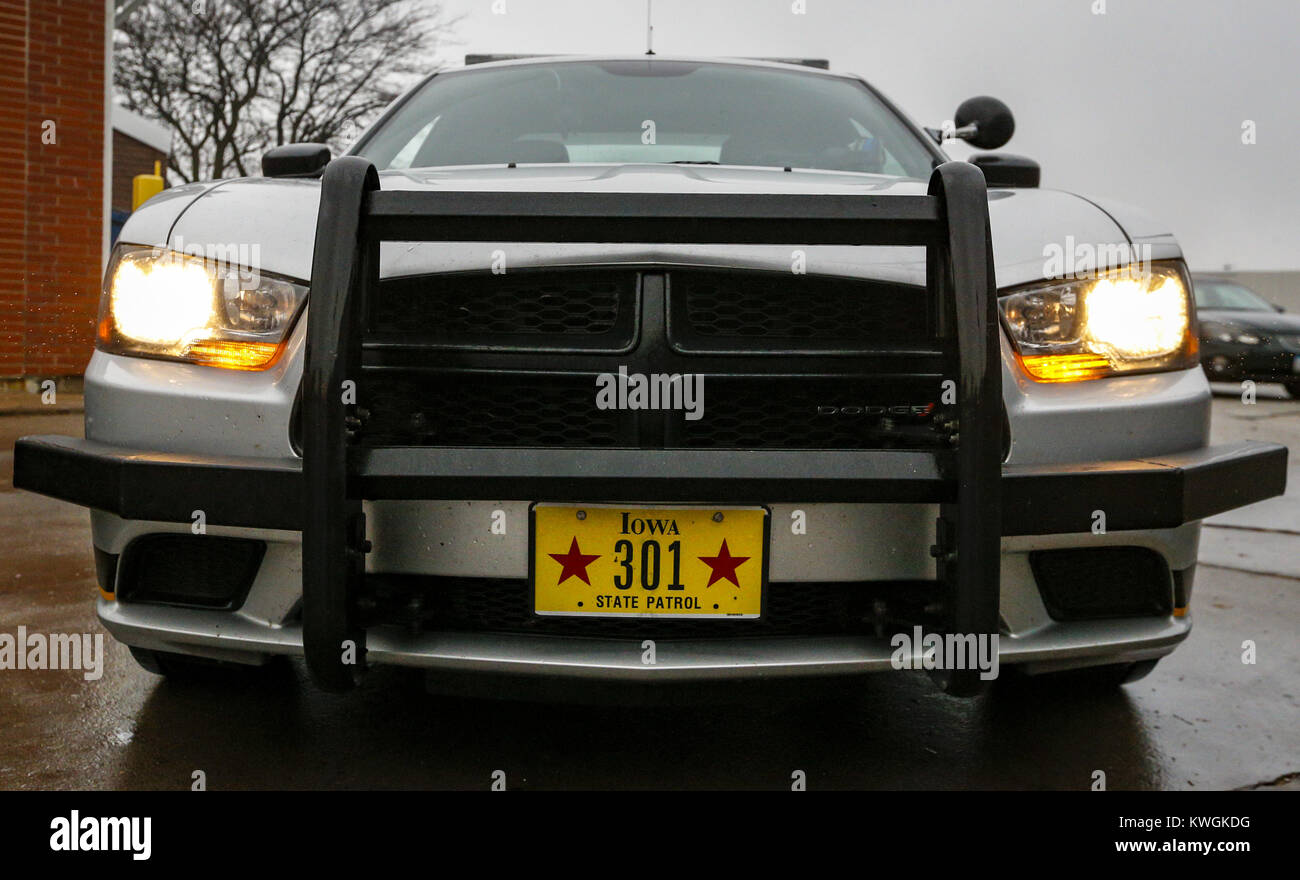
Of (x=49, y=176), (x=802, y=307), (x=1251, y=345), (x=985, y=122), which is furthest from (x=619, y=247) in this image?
(x=1251, y=345)

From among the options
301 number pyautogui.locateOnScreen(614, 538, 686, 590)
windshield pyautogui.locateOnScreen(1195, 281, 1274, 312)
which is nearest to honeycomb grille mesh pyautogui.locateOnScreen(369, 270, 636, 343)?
301 number pyautogui.locateOnScreen(614, 538, 686, 590)

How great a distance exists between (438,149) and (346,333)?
145 cm

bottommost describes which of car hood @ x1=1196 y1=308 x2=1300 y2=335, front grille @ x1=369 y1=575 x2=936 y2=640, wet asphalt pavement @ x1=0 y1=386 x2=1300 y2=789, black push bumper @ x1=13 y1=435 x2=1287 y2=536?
wet asphalt pavement @ x1=0 y1=386 x2=1300 y2=789

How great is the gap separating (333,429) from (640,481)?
19.4 inches

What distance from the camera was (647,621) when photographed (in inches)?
74.0

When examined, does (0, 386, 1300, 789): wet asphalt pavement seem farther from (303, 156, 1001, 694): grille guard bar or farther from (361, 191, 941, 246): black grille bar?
(361, 191, 941, 246): black grille bar

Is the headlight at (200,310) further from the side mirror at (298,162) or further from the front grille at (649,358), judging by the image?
the side mirror at (298,162)

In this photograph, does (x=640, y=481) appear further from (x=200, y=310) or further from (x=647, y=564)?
(x=200, y=310)

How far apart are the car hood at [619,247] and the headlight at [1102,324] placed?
0.16ft

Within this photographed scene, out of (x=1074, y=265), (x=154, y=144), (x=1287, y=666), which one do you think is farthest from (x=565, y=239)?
(x=154, y=144)

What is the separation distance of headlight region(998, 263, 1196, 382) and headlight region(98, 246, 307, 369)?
1319mm

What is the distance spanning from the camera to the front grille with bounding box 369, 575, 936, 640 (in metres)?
1.90

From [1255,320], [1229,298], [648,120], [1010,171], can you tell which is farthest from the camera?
[1229,298]

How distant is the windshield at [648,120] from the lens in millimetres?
3023
